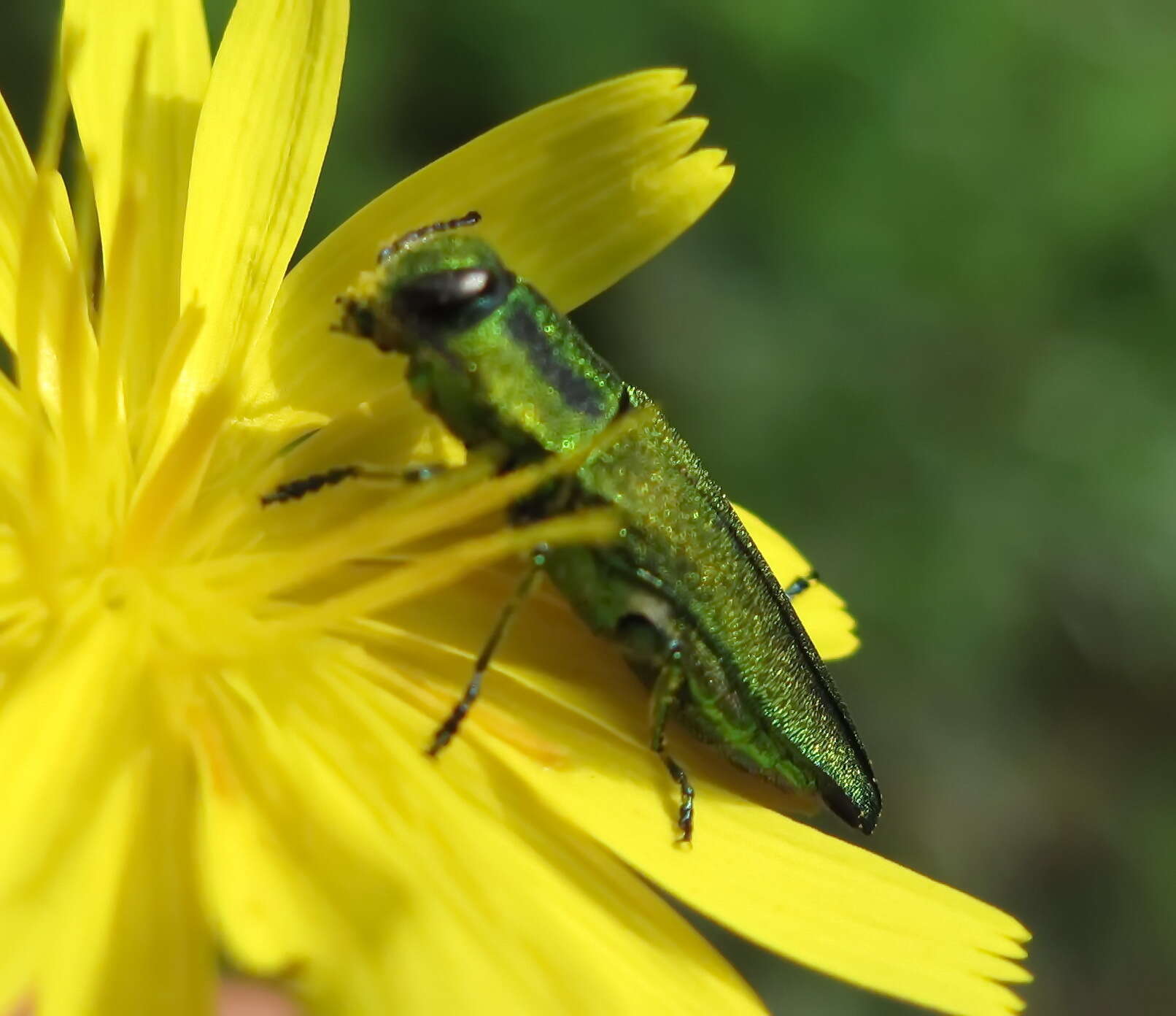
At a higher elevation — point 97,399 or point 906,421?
point 97,399

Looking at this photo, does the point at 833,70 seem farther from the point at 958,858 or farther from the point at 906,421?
the point at 958,858

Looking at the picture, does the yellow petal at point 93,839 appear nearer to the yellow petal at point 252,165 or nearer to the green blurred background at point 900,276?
the yellow petal at point 252,165

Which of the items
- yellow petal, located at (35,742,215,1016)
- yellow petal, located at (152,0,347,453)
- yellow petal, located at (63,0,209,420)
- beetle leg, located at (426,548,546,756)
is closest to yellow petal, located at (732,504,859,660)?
beetle leg, located at (426,548,546,756)

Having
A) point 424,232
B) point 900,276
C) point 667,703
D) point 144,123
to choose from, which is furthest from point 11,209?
point 900,276

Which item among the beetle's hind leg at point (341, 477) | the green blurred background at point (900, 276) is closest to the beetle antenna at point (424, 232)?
the beetle's hind leg at point (341, 477)

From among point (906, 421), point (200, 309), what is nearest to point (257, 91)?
point (200, 309)

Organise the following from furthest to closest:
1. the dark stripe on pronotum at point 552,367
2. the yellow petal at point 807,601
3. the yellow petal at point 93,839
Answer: the yellow petal at point 807,601
the dark stripe on pronotum at point 552,367
the yellow petal at point 93,839
